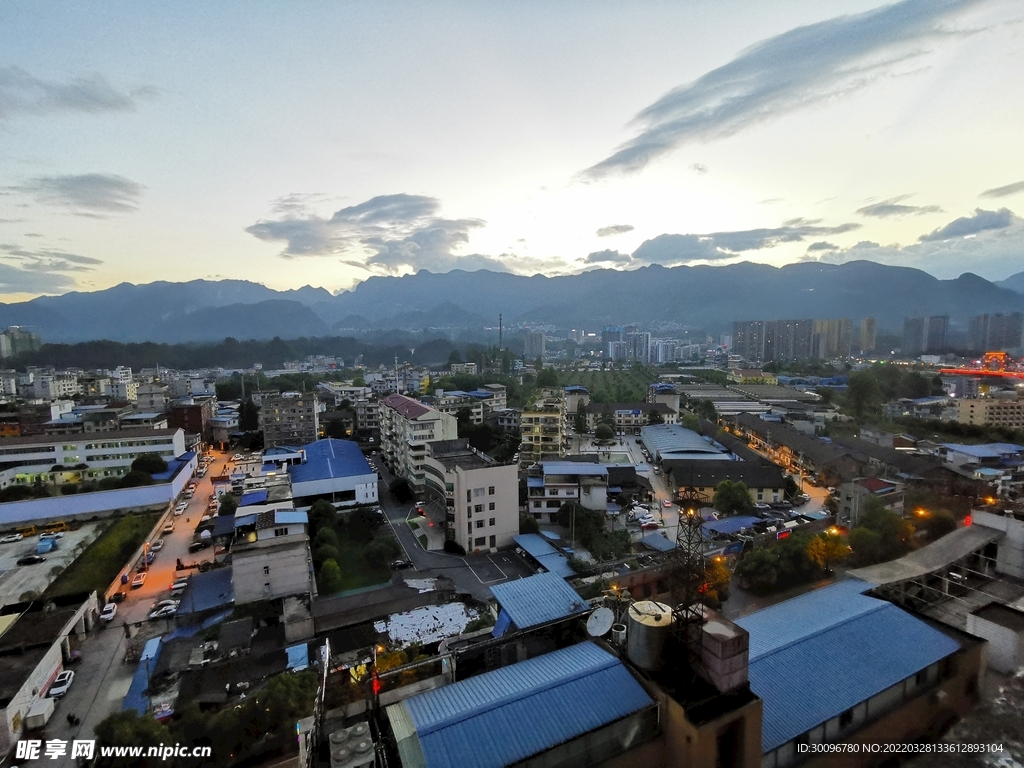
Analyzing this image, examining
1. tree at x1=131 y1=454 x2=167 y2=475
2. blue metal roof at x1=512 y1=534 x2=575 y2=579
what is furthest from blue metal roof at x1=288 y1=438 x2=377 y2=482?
blue metal roof at x1=512 y1=534 x2=575 y2=579

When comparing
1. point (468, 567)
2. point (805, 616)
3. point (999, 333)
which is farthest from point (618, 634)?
point (999, 333)

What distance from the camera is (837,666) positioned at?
12.9 feet

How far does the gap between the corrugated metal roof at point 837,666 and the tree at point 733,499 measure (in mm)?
7263

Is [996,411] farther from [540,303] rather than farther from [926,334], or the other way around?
[540,303]

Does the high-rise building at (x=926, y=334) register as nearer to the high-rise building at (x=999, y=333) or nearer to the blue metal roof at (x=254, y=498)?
the high-rise building at (x=999, y=333)

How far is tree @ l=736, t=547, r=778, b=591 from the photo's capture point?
7.78m

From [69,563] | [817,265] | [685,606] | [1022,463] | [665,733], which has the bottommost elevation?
[69,563]

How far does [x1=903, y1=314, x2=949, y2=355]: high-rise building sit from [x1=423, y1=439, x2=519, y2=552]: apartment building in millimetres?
61703

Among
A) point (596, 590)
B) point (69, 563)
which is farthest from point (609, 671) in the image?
point (69, 563)

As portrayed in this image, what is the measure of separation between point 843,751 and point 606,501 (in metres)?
8.30

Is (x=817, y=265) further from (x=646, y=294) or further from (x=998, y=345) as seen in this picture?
(x=998, y=345)

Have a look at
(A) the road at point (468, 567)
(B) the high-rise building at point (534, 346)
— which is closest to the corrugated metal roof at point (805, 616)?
(A) the road at point (468, 567)

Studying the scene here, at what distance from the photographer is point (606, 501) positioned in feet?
39.1

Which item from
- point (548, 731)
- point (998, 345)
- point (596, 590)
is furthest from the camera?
point (998, 345)
